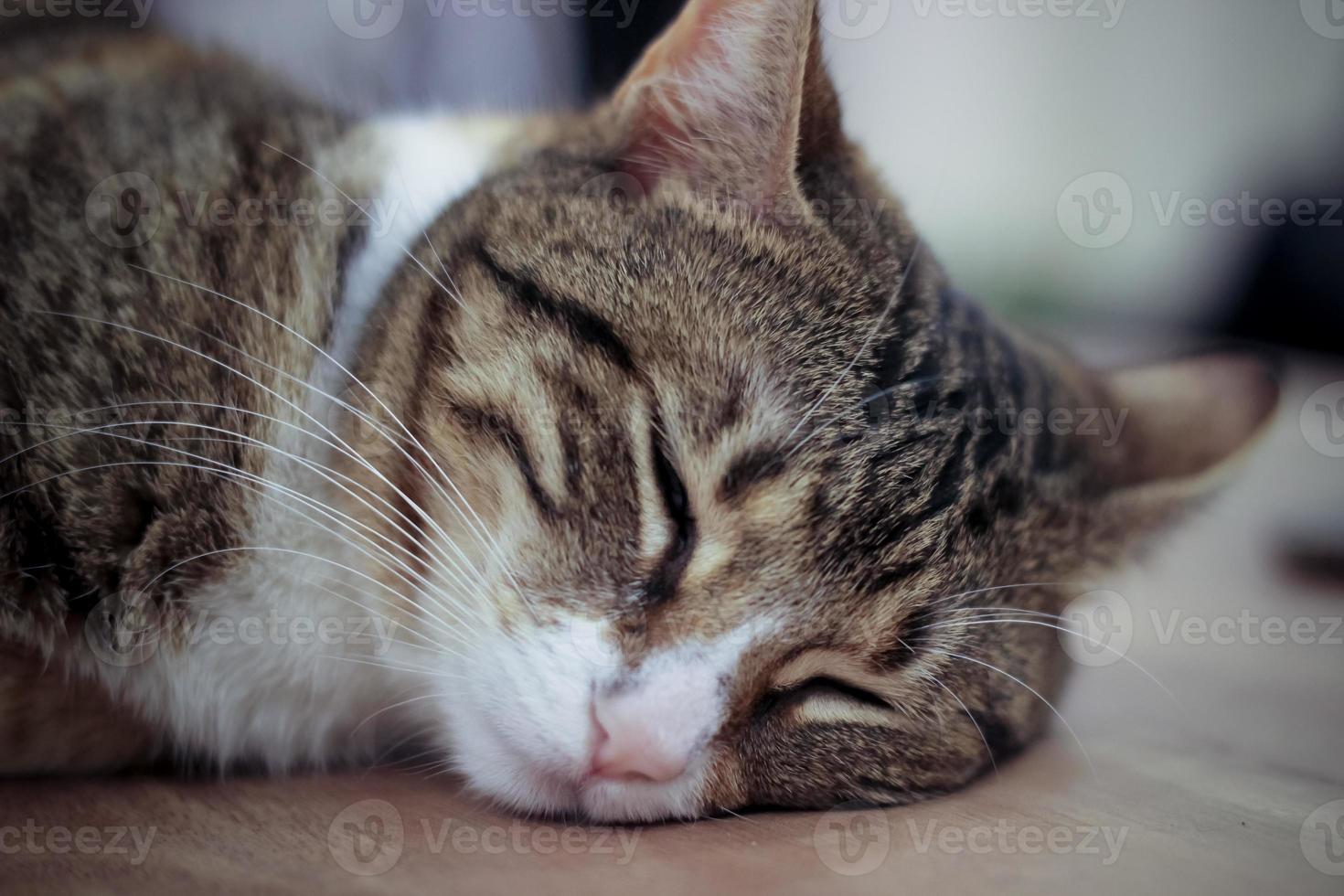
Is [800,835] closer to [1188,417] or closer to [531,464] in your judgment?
[531,464]

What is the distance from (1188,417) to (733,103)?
30.8 inches

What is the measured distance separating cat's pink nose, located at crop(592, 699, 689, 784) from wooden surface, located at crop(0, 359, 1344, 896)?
0.07 meters

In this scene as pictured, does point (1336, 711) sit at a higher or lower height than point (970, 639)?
lower

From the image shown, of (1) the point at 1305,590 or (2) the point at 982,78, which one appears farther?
(1) the point at 1305,590

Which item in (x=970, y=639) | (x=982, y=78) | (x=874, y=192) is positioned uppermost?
(x=982, y=78)

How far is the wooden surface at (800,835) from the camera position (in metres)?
0.71

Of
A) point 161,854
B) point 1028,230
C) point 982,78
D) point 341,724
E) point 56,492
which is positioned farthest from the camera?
point 1028,230

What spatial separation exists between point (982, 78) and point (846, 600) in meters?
0.74

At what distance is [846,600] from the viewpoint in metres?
0.89

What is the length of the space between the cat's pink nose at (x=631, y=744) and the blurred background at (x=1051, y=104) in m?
0.72

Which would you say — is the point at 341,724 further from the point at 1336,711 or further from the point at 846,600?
the point at 1336,711

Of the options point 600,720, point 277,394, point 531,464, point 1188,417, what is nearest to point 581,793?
point 600,720

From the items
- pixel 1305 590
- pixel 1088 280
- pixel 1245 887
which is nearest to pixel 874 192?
pixel 1088 280

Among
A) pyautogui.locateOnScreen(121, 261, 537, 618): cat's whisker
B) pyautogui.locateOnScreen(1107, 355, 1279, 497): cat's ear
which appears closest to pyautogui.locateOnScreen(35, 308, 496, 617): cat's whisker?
pyautogui.locateOnScreen(121, 261, 537, 618): cat's whisker
